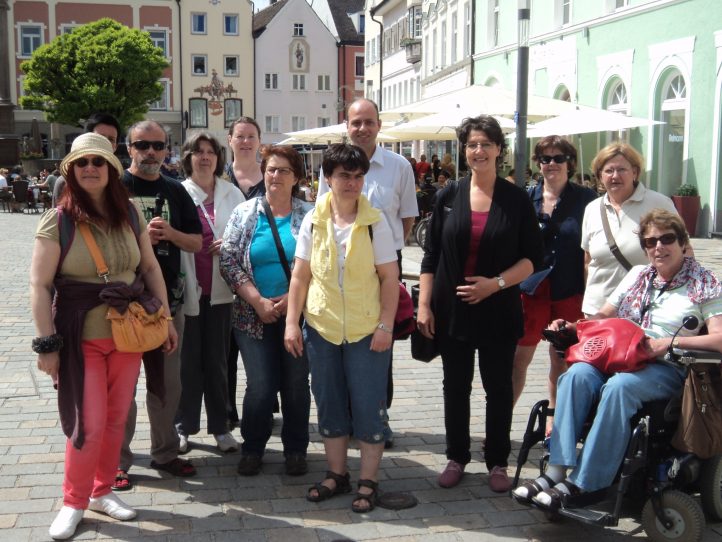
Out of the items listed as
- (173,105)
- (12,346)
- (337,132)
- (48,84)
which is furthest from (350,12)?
(12,346)

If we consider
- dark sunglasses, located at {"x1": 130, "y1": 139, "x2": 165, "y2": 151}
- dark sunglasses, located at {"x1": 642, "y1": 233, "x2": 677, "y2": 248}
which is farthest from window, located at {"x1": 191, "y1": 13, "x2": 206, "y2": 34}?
dark sunglasses, located at {"x1": 642, "y1": 233, "x2": 677, "y2": 248}

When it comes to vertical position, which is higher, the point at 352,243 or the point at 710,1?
the point at 710,1

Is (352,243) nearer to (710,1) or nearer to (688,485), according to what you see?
(688,485)

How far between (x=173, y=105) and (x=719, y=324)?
60359 millimetres

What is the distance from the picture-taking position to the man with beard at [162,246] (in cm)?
468

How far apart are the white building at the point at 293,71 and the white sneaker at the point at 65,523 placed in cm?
5942

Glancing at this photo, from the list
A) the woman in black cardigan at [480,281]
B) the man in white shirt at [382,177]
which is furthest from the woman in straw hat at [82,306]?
the woman in black cardigan at [480,281]

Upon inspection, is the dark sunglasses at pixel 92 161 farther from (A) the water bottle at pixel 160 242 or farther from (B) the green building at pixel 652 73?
(B) the green building at pixel 652 73

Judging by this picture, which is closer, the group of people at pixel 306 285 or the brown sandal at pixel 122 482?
the group of people at pixel 306 285

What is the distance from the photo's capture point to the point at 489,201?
4660mm

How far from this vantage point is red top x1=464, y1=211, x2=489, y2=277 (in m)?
4.60

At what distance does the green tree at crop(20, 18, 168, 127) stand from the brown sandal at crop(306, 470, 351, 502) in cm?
4631

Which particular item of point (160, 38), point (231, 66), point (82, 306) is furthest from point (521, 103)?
point (231, 66)

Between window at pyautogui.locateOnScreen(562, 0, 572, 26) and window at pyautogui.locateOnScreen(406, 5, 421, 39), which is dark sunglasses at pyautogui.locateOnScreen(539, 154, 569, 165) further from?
window at pyautogui.locateOnScreen(406, 5, 421, 39)
